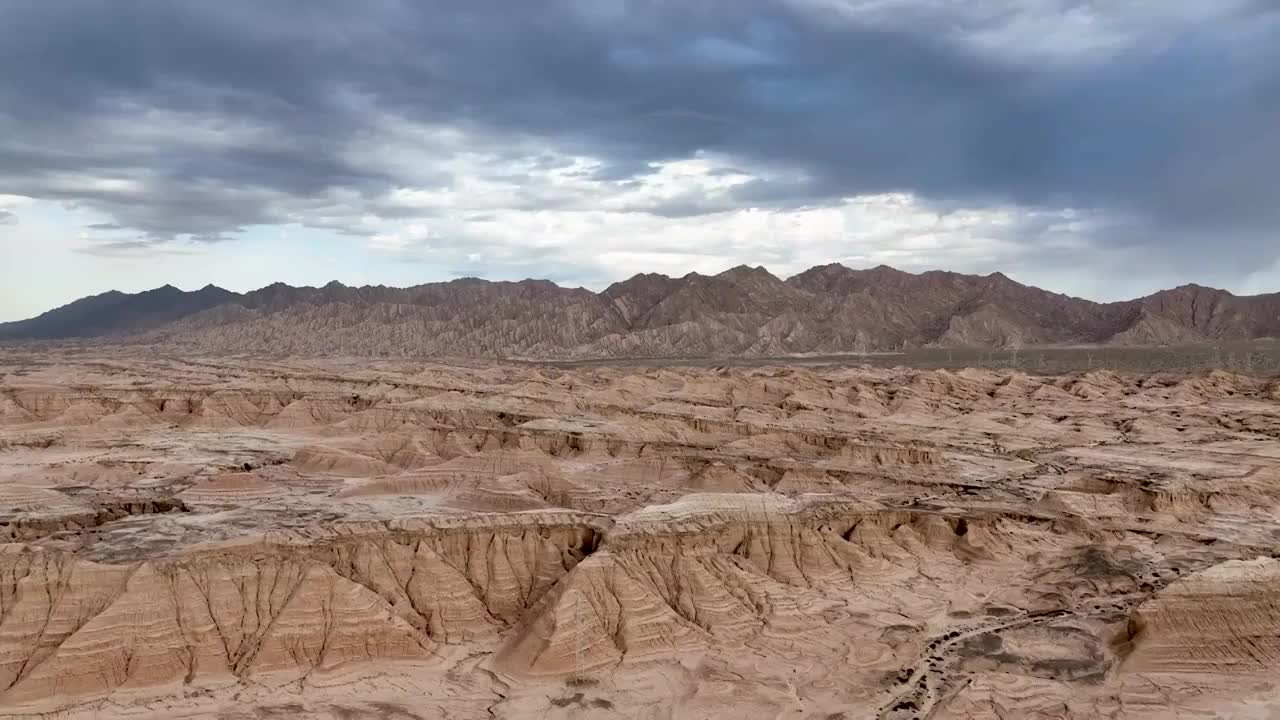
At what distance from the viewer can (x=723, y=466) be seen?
49344 mm

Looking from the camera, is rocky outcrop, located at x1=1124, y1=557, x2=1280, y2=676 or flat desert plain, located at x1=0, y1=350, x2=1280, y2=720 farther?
rocky outcrop, located at x1=1124, y1=557, x2=1280, y2=676

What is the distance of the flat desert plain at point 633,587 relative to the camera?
22453 mm

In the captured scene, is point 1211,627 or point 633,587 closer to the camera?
point 1211,627

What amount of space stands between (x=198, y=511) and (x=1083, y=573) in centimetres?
3332

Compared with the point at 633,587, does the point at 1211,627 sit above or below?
below

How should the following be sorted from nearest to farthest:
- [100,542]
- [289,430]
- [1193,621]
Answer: [1193,621] → [100,542] → [289,430]

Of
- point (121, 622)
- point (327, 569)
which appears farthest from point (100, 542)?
point (327, 569)

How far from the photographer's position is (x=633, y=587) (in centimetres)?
2653

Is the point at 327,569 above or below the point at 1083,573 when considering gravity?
above

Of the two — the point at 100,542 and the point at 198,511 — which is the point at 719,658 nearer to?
the point at 100,542

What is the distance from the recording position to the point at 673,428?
63344 mm

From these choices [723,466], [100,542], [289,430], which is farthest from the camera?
[289,430]

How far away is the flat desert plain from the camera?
2245cm

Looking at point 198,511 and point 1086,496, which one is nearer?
point 198,511
